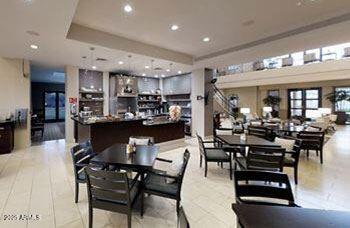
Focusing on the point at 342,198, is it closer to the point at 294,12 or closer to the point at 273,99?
the point at 294,12

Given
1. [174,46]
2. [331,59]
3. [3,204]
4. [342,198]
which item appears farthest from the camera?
[331,59]

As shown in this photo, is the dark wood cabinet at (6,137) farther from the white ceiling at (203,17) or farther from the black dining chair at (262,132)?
the black dining chair at (262,132)

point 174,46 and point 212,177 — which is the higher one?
point 174,46

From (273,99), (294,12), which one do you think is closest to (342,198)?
(294,12)

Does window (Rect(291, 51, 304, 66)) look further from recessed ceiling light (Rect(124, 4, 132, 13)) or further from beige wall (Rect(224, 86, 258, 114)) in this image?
recessed ceiling light (Rect(124, 4, 132, 13))

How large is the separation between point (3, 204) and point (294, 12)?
21.0 ft

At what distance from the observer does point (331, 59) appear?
32.5 ft

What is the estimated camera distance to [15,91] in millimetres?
6621

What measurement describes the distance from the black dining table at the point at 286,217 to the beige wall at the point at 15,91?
779 centimetres

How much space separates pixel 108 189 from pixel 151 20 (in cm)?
376

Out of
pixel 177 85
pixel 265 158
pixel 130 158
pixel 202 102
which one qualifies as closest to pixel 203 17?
pixel 265 158

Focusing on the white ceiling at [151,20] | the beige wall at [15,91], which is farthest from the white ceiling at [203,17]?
the beige wall at [15,91]

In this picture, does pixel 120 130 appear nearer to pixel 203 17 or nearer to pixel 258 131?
pixel 203 17

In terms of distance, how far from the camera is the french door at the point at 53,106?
1452 cm
